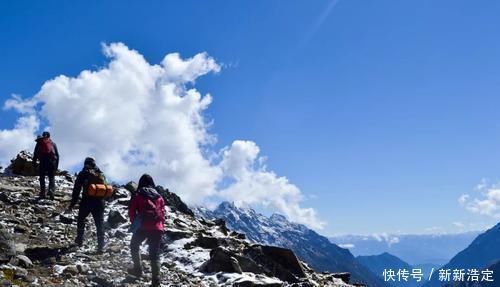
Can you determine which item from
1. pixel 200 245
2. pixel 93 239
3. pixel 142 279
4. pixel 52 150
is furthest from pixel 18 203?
pixel 142 279

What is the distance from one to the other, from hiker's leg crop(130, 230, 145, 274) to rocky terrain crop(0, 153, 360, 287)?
1.30 feet

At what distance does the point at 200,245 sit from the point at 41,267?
25.7 feet

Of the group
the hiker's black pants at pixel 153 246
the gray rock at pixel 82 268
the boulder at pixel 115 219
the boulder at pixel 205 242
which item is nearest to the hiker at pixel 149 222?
the hiker's black pants at pixel 153 246

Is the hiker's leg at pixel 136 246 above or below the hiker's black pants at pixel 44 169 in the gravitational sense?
below

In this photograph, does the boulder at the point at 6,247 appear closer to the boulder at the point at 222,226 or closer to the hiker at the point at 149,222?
the hiker at the point at 149,222

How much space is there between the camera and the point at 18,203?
23625 mm

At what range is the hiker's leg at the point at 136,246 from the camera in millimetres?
15500

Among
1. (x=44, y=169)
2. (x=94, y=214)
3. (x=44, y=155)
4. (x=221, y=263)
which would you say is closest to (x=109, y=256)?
(x=94, y=214)

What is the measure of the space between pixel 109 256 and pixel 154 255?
3660mm

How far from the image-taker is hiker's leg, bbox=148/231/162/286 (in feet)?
50.1

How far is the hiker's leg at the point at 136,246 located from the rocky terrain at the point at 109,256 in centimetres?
39

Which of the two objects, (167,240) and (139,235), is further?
(167,240)

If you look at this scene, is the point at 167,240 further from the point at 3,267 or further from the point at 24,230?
the point at 3,267

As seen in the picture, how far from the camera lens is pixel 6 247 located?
14.8 m
